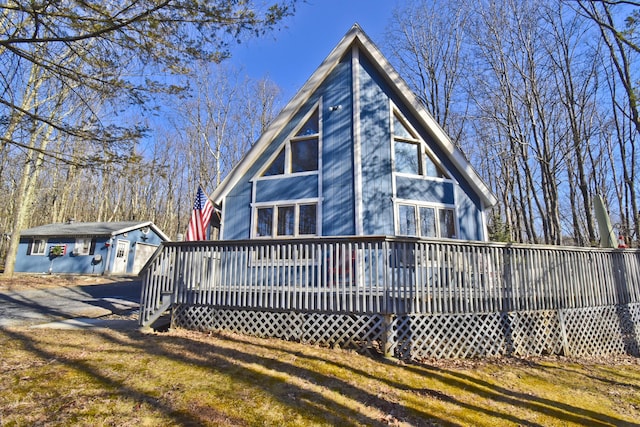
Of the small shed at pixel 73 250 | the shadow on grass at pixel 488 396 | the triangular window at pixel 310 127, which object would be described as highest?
the triangular window at pixel 310 127

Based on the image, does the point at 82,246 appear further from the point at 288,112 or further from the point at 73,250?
the point at 288,112

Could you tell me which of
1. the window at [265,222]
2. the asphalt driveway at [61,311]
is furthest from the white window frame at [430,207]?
the asphalt driveway at [61,311]

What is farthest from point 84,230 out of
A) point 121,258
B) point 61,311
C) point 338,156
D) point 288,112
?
point 338,156

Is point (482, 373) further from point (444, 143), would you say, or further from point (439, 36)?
point (439, 36)

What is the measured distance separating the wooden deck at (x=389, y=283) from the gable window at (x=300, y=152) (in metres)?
4.22

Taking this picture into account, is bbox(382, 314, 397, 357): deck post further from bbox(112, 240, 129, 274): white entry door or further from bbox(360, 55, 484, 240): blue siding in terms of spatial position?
bbox(112, 240, 129, 274): white entry door

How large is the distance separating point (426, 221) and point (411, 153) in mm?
2208

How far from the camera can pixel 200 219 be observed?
400 inches

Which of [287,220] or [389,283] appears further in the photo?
[287,220]

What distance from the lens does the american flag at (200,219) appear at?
32.4 ft

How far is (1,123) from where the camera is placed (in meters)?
6.18

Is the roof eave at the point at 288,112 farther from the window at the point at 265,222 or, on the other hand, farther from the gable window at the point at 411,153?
the gable window at the point at 411,153

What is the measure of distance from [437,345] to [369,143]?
605cm

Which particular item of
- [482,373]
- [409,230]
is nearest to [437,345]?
[482,373]
